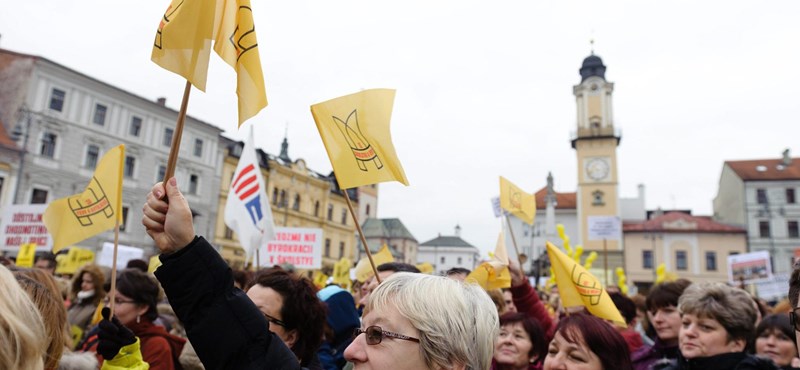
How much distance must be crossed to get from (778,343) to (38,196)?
33844 millimetres

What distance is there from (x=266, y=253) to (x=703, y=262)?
169 feet

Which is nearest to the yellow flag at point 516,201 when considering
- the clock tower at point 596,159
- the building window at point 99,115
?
the building window at point 99,115

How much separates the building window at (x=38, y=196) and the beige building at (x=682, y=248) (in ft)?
152

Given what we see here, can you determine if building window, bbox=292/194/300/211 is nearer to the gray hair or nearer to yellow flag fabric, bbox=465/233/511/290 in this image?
yellow flag fabric, bbox=465/233/511/290

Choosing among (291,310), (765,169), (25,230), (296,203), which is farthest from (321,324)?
(765,169)

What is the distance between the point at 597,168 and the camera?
55156mm

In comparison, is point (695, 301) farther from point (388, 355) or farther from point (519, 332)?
point (388, 355)

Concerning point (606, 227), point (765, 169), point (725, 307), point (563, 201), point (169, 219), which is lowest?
point (725, 307)

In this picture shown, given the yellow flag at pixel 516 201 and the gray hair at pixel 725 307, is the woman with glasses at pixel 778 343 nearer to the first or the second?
the gray hair at pixel 725 307

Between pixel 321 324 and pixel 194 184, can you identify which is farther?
pixel 194 184

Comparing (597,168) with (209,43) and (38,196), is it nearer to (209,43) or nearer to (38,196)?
(38,196)

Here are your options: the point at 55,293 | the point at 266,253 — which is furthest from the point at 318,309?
the point at 266,253

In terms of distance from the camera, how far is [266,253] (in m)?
10.7

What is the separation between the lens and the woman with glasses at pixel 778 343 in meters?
3.71
